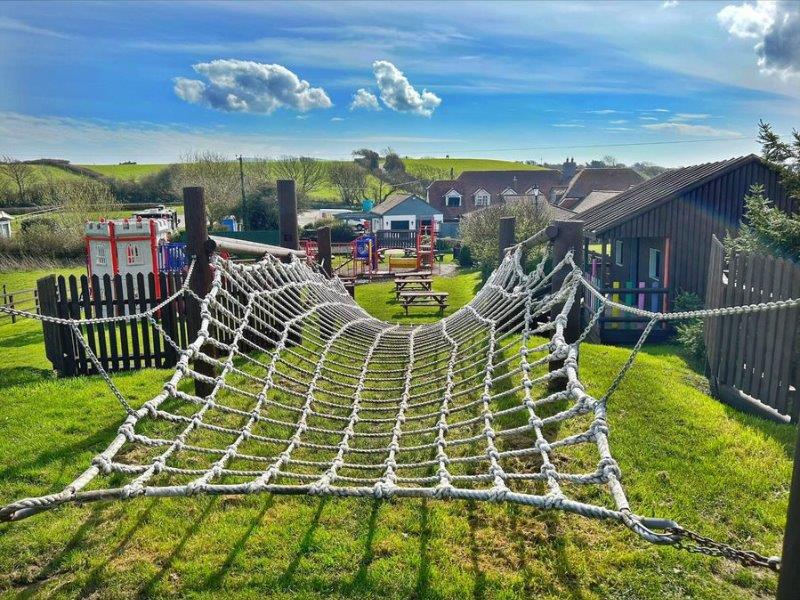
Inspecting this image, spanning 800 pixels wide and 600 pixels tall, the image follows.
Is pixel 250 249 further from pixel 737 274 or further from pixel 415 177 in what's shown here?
pixel 415 177

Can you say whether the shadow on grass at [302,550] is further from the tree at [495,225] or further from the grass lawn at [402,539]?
the tree at [495,225]

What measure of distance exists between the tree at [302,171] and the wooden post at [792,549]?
5204 cm

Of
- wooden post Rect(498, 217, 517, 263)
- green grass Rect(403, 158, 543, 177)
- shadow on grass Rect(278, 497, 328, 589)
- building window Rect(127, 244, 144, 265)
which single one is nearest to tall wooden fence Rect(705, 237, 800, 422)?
wooden post Rect(498, 217, 517, 263)

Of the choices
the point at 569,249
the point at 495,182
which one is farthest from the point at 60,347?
the point at 495,182

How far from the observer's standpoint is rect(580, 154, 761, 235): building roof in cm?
1219

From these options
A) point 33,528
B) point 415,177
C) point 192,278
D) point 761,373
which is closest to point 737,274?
point 761,373

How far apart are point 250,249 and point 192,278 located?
0.98m

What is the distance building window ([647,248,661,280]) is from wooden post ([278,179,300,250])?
8.89 m

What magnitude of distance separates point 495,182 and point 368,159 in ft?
Answer: 78.1

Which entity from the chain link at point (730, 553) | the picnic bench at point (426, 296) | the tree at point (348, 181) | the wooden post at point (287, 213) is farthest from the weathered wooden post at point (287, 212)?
the tree at point (348, 181)

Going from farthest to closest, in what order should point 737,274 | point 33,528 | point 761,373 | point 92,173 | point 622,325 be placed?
point 92,173 < point 622,325 < point 737,274 < point 761,373 < point 33,528

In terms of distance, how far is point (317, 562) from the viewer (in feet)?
9.86

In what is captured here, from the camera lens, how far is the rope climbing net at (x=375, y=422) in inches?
88.6

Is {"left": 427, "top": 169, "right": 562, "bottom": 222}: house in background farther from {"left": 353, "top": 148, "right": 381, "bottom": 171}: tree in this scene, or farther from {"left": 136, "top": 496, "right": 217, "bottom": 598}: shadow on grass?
{"left": 136, "top": 496, "right": 217, "bottom": 598}: shadow on grass
